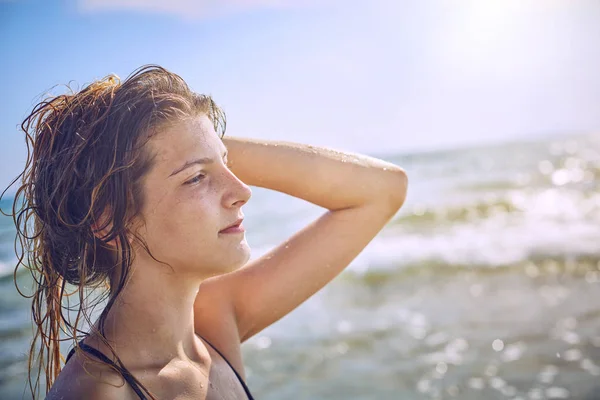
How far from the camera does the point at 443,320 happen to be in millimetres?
6906

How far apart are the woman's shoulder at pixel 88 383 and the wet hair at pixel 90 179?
59 millimetres

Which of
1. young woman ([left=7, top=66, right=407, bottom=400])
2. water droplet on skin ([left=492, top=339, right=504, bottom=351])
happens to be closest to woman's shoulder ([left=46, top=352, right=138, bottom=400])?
young woman ([left=7, top=66, right=407, bottom=400])

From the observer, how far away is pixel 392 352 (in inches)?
239

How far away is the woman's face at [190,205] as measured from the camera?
75.0 inches

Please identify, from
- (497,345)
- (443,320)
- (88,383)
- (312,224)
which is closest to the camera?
(88,383)

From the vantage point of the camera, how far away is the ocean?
539 centimetres

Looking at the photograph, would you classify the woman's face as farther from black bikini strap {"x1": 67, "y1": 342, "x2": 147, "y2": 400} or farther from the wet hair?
black bikini strap {"x1": 67, "y1": 342, "x2": 147, "y2": 400}

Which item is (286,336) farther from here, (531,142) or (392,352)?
(531,142)

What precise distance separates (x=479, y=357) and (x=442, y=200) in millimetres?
10777

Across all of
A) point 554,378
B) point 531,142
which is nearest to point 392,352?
point 554,378

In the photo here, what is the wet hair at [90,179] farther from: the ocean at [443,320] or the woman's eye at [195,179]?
the ocean at [443,320]

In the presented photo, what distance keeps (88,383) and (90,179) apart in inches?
21.7

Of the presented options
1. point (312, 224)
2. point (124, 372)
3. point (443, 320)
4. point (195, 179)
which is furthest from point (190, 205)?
point (443, 320)

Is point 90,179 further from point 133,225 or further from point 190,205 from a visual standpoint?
point 190,205
